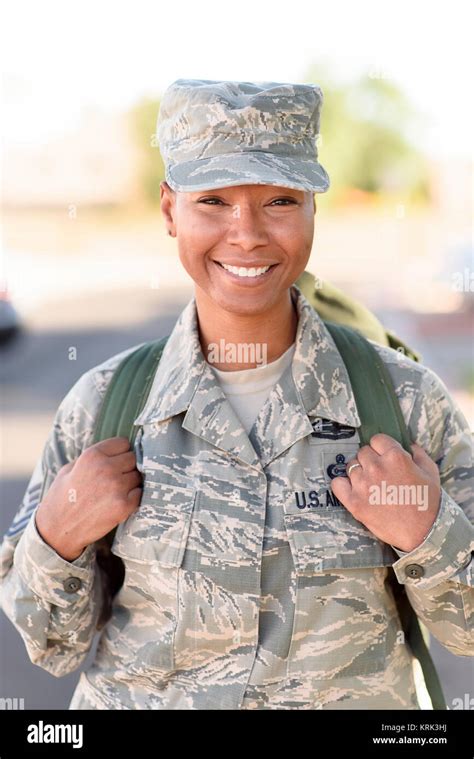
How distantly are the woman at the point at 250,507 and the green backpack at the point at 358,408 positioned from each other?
3 centimetres

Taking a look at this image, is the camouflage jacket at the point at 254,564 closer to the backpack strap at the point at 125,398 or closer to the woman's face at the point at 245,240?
the backpack strap at the point at 125,398

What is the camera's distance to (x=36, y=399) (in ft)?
36.6

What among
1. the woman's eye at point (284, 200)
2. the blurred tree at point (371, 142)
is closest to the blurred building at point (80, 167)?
the blurred tree at point (371, 142)

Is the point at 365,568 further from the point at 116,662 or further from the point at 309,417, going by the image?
the point at 116,662

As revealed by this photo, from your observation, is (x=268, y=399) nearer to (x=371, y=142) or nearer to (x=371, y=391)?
(x=371, y=391)

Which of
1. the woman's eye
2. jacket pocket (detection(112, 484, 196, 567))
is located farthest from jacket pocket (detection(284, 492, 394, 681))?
the woman's eye

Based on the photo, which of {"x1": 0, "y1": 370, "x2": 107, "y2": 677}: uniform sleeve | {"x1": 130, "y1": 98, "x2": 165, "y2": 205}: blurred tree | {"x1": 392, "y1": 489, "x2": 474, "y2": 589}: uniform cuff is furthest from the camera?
{"x1": 130, "y1": 98, "x2": 165, "y2": 205}: blurred tree

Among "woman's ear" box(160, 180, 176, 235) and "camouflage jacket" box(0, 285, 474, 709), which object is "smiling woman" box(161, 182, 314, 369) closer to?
"woman's ear" box(160, 180, 176, 235)

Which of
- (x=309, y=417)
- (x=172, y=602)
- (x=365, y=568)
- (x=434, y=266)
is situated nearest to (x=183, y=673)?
(x=172, y=602)

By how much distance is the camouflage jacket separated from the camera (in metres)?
2.08

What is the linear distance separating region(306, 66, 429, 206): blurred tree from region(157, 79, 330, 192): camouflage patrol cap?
79.4 ft

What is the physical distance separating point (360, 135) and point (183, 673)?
25.9m

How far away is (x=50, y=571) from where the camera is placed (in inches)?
83.8
